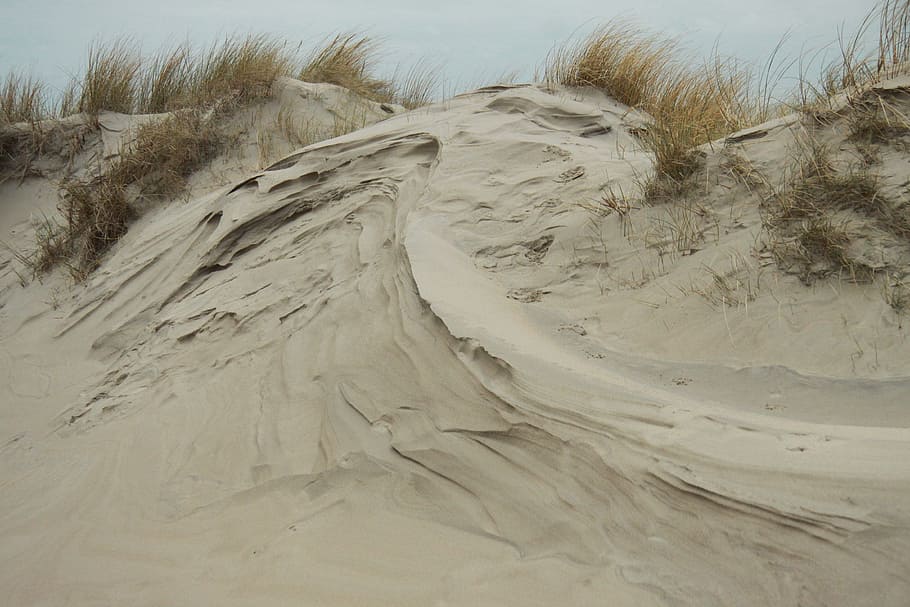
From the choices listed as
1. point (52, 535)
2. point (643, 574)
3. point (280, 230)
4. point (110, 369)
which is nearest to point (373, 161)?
point (280, 230)

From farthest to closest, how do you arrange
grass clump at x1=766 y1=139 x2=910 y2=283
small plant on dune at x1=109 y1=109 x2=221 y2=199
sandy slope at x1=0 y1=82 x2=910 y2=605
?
small plant on dune at x1=109 y1=109 x2=221 y2=199 → grass clump at x1=766 y1=139 x2=910 y2=283 → sandy slope at x1=0 y1=82 x2=910 y2=605

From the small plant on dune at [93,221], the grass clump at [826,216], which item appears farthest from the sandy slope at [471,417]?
the small plant on dune at [93,221]

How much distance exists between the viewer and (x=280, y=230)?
439 centimetres

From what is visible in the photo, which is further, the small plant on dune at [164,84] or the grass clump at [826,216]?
the small plant on dune at [164,84]

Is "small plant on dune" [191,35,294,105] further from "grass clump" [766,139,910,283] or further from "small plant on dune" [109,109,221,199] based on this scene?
"grass clump" [766,139,910,283]

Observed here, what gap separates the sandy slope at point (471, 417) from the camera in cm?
180

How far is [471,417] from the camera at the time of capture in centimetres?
241

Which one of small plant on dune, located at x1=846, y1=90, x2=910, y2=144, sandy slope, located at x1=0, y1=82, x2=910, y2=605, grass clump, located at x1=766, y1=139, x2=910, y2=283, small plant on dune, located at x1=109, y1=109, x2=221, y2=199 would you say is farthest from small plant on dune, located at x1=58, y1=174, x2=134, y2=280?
small plant on dune, located at x1=846, y1=90, x2=910, y2=144

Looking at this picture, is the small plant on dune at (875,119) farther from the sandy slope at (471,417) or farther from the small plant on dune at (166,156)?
the small plant on dune at (166,156)

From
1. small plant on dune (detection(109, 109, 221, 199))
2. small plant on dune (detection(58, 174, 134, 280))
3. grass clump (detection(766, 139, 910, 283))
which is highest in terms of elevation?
grass clump (detection(766, 139, 910, 283))

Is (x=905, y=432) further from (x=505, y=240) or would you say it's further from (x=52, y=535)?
(x=52, y=535)

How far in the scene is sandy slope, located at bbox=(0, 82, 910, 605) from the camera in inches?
70.9

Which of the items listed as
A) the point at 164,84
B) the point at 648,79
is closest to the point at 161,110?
the point at 164,84

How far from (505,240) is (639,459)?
6.03 feet
